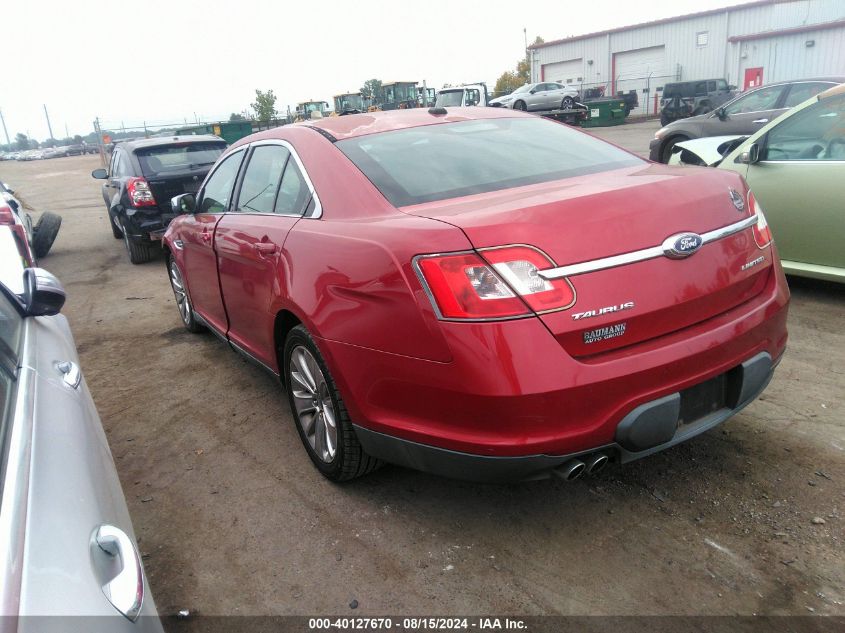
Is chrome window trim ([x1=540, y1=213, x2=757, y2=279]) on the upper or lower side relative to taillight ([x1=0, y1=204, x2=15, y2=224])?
upper

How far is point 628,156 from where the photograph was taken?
3244mm

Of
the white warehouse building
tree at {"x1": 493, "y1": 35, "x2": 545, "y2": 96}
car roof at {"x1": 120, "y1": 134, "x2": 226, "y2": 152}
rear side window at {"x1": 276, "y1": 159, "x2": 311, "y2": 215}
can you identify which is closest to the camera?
rear side window at {"x1": 276, "y1": 159, "x2": 311, "y2": 215}

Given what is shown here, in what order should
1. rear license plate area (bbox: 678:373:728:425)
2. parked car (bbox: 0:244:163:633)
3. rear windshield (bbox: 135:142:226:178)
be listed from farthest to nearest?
rear windshield (bbox: 135:142:226:178)
rear license plate area (bbox: 678:373:728:425)
parked car (bbox: 0:244:163:633)

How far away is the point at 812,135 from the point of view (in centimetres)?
496

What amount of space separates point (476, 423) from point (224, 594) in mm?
1202

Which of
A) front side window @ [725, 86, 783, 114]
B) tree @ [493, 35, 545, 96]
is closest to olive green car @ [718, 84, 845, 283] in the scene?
front side window @ [725, 86, 783, 114]

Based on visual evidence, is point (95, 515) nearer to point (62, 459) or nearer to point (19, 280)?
point (62, 459)

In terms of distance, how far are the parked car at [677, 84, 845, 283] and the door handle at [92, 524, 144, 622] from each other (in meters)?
4.90

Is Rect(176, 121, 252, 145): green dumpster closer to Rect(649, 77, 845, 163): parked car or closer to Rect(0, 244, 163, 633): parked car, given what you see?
Rect(649, 77, 845, 163): parked car

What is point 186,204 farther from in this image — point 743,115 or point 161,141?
point 743,115

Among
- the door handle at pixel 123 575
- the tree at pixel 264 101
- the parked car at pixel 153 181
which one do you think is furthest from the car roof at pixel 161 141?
the tree at pixel 264 101

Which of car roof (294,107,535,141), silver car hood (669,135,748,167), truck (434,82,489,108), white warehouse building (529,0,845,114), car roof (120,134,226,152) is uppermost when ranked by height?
white warehouse building (529,0,845,114)

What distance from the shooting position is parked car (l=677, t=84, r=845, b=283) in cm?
464

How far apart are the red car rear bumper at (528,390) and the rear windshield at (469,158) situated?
777 millimetres
